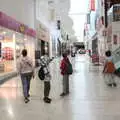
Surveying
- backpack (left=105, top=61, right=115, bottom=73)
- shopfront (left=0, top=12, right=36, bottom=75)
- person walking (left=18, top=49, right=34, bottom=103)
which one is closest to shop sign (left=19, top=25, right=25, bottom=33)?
shopfront (left=0, top=12, right=36, bottom=75)

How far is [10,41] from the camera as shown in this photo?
22.3 metres

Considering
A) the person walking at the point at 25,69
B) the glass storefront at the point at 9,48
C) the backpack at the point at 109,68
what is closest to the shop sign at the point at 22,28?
the glass storefront at the point at 9,48

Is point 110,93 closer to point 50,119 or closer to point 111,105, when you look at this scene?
point 111,105

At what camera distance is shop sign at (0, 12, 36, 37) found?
740 inches

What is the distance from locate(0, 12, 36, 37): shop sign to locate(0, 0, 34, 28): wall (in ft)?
1.19

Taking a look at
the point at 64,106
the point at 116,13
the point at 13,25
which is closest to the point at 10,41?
the point at 13,25

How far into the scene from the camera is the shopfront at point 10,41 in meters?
20.0

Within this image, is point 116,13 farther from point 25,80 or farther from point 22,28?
point 25,80

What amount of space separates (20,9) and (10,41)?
3.08 m

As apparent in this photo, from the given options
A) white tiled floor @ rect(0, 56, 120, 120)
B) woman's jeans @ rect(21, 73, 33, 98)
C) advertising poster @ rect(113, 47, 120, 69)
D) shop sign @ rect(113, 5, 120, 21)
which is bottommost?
white tiled floor @ rect(0, 56, 120, 120)

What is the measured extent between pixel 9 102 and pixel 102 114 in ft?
10.2

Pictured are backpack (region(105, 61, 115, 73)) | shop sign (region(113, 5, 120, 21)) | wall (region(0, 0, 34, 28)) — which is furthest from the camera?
shop sign (region(113, 5, 120, 21))

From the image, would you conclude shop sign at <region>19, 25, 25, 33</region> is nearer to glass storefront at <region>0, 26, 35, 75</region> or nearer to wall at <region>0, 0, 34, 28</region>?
glass storefront at <region>0, 26, 35, 75</region>

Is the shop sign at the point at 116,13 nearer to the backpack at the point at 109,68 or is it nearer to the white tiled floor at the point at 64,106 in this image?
the backpack at the point at 109,68
